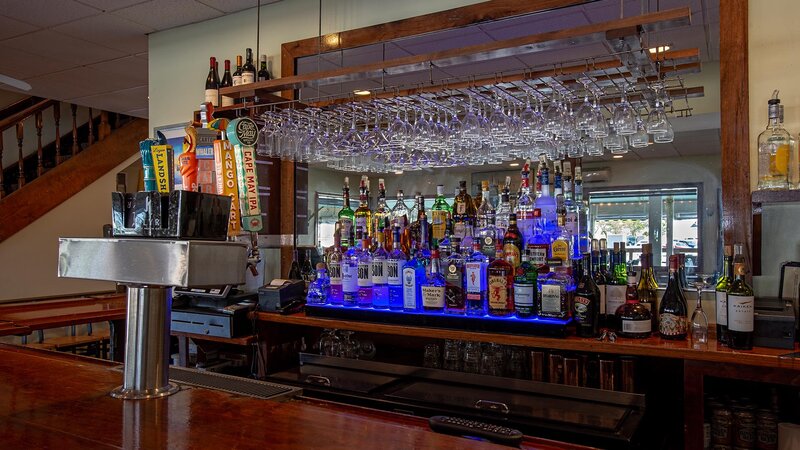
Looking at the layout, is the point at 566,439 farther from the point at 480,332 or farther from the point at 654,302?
the point at 654,302

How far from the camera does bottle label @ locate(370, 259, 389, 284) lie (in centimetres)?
261

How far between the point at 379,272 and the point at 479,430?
1533mm

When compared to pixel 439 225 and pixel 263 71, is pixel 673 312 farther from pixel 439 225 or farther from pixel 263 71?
pixel 263 71

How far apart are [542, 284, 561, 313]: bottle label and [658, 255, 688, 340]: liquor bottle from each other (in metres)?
0.37

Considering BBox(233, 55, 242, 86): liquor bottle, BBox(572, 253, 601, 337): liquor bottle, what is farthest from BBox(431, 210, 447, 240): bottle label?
BBox(233, 55, 242, 86): liquor bottle

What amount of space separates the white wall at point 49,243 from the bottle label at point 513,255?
5966 millimetres

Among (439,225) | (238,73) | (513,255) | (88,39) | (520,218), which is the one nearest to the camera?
(513,255)

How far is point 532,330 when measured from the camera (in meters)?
2.15

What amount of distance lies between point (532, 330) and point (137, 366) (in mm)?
1385

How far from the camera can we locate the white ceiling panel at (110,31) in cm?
399

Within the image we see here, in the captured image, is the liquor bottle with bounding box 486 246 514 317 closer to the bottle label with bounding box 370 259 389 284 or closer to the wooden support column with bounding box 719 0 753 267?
the bottle label with bounding box 370 259 389 284

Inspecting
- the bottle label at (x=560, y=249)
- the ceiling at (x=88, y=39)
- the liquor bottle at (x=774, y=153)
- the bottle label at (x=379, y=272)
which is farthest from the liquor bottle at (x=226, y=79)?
the liquor bottle at (x=774, y=153)

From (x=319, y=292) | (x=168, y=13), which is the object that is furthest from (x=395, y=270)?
(x=168, y=13)

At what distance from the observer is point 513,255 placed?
238cm
